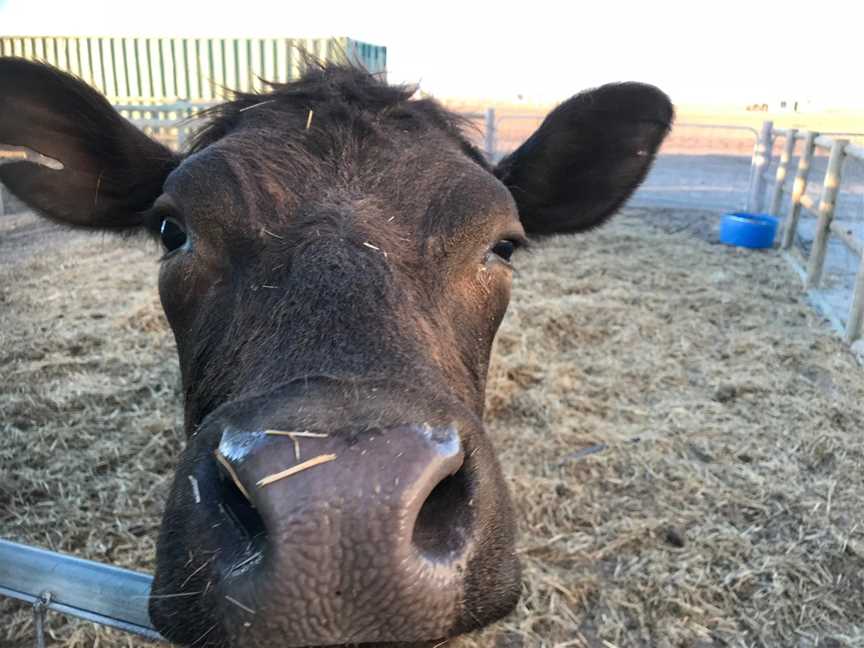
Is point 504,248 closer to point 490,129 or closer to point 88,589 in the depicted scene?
point 88,589

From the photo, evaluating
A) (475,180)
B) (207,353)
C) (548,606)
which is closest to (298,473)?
(207,353)

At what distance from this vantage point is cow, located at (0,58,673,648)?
1552 mm

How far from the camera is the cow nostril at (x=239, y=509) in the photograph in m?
1.66

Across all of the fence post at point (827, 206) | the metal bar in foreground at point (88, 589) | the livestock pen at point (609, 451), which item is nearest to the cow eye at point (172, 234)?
the metal bar in foreground at point (88, 589)

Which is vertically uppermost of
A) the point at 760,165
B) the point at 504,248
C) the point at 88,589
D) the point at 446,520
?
the point at 504,248

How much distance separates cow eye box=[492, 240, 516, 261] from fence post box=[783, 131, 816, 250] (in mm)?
11388

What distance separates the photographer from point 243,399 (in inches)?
72.7

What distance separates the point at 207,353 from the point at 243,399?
84 cm

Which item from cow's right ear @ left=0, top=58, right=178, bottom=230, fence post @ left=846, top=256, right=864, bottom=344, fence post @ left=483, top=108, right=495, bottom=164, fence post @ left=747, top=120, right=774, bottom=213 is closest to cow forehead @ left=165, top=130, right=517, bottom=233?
cow's right ear @ left=0, top=58, right=178, bottom=230

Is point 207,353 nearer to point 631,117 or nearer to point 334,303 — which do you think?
point 334,303

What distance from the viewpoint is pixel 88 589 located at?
90.0 inches

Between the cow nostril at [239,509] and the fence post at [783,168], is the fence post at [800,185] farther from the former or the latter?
the cow nostril at [239,509]

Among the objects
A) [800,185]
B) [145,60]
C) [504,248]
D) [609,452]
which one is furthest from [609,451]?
[145,60]

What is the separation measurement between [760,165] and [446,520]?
1732 centimetres
